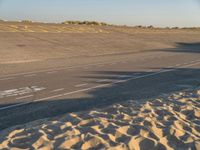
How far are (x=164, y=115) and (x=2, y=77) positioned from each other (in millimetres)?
11685

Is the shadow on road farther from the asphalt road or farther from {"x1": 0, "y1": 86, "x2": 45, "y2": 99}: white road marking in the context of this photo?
{"x1": 0, "y1": 86, "x2": 45, "y2": 99}: white road marking

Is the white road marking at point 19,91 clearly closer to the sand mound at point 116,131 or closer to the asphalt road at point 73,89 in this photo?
the asphalt road at point 73,89

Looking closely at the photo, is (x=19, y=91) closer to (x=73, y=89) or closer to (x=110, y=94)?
(x=73, y=89)

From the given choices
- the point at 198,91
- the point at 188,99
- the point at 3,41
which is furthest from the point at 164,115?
the point at 3,41

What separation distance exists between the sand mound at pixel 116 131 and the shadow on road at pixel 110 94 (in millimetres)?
1529

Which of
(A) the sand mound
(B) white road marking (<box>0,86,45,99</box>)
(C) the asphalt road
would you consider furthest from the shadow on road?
(B) white road marking (<box>0,86,45,99</box>)

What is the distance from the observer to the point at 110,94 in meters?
15.3

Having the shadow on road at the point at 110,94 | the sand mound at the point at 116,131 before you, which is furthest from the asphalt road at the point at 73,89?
the sand mound at the point at 116,131

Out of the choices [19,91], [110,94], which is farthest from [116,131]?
[19,91]

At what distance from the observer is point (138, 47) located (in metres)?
51.5

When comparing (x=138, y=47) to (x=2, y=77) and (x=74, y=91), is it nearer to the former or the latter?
(x=2, y=77)

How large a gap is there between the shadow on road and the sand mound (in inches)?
60.2

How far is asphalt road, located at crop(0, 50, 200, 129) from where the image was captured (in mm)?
12195

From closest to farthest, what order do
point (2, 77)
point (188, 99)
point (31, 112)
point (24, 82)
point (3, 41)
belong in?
1. point (31, 112)
2. point (188, 99)
3. point (24, 82)
4. point (2, 77)
5. point (3, 41)
